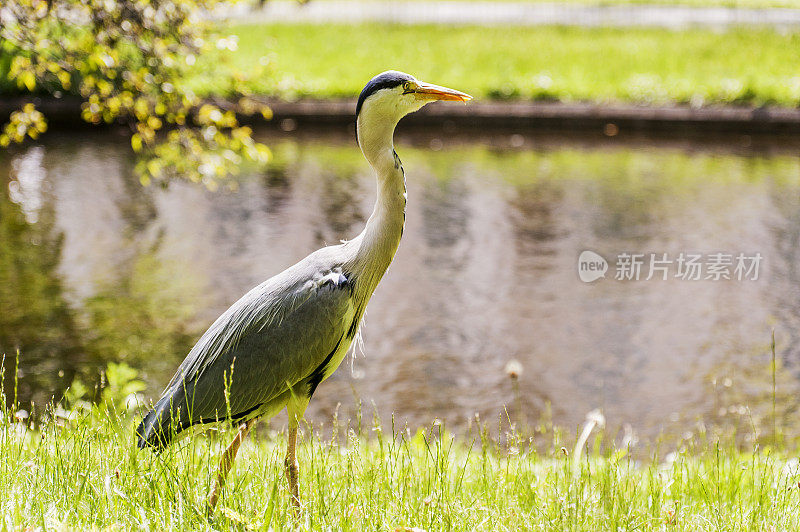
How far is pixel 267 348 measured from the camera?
3.66m

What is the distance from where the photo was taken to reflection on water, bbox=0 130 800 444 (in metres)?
6.60

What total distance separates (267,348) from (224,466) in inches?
18.8

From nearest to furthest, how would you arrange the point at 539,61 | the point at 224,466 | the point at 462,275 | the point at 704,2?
1. the point at 224,466
2. the point at 462,275
3. the point at 539,61
4. the point at 704,2

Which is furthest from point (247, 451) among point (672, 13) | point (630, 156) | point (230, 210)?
point (672, 13)

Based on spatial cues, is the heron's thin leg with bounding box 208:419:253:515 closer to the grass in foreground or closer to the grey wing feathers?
the grass in foreground

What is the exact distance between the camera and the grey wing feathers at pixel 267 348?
3.65m

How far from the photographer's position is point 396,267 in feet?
28.9

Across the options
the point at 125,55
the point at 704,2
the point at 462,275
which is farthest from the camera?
the point at 704,2

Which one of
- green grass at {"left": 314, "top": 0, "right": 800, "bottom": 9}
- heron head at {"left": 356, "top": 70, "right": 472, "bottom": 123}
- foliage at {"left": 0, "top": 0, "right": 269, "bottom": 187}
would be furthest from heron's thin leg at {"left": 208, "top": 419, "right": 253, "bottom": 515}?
green grass at {"left": 314, "top": 0, "right": 800, "bottom": 9}

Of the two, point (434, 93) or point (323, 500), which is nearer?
point (323, 500)

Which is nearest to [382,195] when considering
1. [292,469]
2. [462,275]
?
[292,469]

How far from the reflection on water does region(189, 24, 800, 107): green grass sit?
5.95 feet

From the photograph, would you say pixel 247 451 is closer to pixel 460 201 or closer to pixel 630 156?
pixel 460 201

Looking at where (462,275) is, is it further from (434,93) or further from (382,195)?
(434,93)
